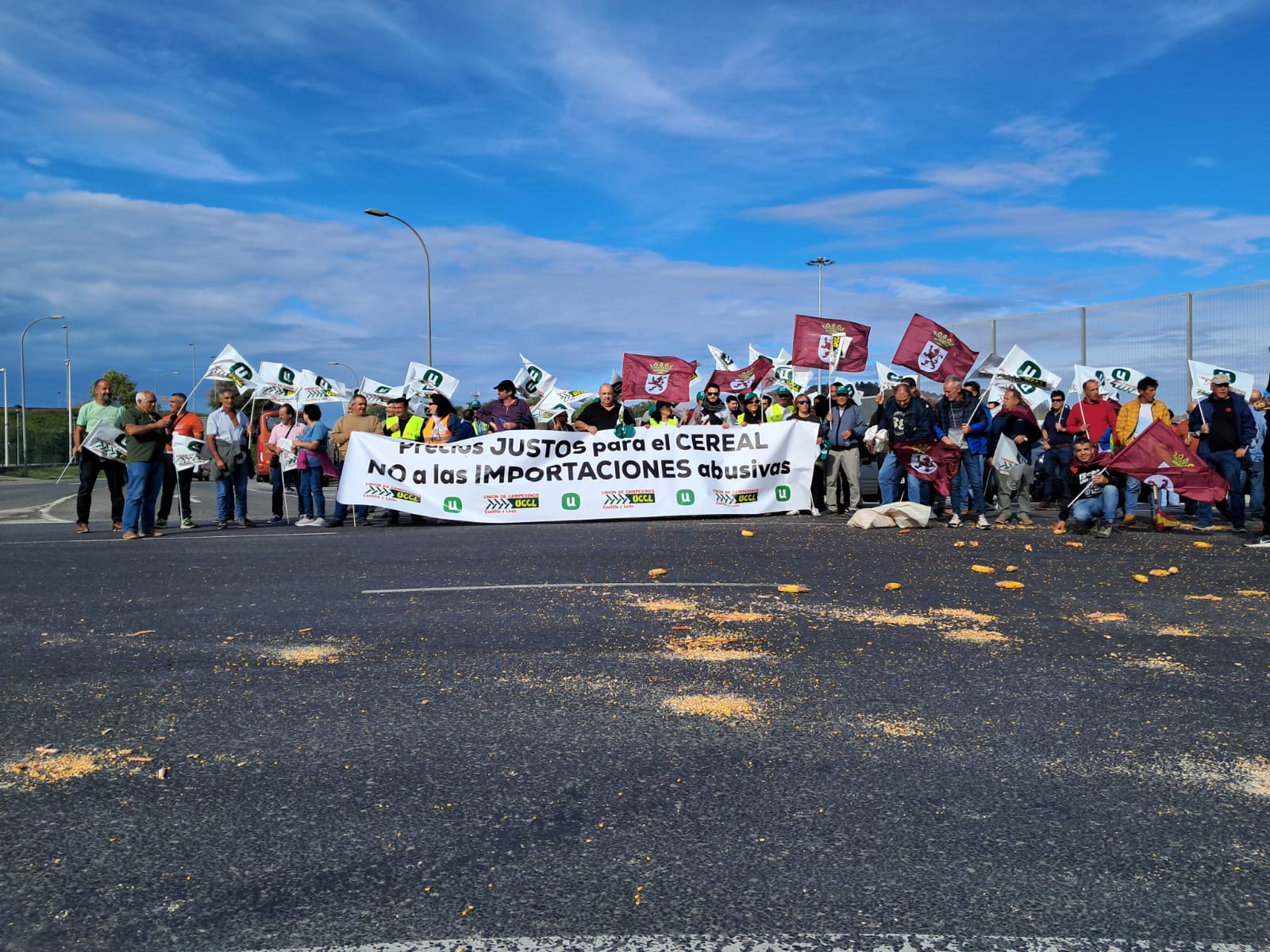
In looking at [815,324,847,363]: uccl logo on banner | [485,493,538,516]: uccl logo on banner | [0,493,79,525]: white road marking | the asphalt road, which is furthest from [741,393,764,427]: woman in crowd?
[0,493,79,525]: white road marking

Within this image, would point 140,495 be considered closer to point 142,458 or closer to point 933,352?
point 142,458

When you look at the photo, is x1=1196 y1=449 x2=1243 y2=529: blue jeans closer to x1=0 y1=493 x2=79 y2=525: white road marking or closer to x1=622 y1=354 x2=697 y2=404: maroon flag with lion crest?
x1=622 y1=354 x2=697 y2=404: maroon flag with lion crest

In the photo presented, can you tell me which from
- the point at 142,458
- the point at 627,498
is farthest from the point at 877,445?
the point at 142,458

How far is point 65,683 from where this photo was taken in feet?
16.5

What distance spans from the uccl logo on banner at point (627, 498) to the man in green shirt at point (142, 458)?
19.9ft

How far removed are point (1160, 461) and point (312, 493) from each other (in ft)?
37.6

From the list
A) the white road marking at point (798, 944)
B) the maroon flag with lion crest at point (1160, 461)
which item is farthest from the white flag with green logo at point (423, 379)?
the white road marking at point (798, 944)

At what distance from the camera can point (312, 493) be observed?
14.3m

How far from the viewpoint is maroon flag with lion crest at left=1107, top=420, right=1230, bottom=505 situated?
38.9 ft

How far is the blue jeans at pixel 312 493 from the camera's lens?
1422cm

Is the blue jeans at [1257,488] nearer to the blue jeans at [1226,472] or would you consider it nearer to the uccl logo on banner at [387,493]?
the blue jeans at [1226,472]

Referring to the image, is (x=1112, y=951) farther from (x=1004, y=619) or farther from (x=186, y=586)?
(x=186, y=586)

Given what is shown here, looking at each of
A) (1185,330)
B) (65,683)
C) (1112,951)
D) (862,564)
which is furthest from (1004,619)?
(1185,330)

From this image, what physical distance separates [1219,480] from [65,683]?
12007 mm
